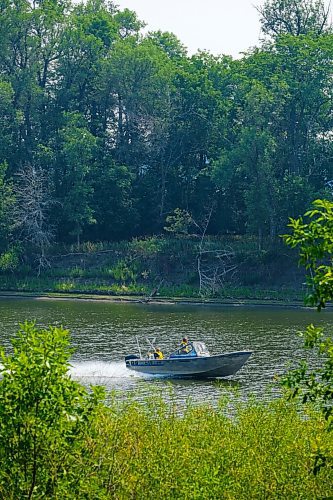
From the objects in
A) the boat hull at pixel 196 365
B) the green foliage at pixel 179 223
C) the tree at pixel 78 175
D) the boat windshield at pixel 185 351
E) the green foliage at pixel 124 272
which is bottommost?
the boat hull at pixel 196 365

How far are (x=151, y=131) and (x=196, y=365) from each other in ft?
150

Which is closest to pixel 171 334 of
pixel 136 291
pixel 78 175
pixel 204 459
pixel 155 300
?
pixel 155 300

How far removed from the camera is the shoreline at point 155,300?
198 feet

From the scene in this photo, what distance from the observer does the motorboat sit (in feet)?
109

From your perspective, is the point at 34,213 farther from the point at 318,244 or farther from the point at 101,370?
the point at 318,244

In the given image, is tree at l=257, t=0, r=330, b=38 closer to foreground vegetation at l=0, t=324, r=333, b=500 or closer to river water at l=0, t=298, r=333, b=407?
river water at l=0, t=298, r=333, b=407

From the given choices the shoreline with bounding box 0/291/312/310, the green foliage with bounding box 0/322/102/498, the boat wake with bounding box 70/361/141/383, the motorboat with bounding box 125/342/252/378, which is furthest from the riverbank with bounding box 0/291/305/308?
the green foliage with bounding box 0/322/102/498

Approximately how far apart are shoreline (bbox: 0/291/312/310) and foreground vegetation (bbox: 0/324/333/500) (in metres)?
43.8

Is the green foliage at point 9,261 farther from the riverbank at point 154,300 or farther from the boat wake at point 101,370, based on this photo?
the boat wake at point 101,370

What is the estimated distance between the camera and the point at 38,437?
35.8ft

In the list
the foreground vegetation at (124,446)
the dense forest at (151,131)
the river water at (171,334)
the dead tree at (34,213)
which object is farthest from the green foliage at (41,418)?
the dead tree at (34,213)

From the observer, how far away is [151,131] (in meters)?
77.1

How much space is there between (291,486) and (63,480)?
3406 millimetres

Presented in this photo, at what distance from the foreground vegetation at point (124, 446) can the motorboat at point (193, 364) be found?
53.9ft
